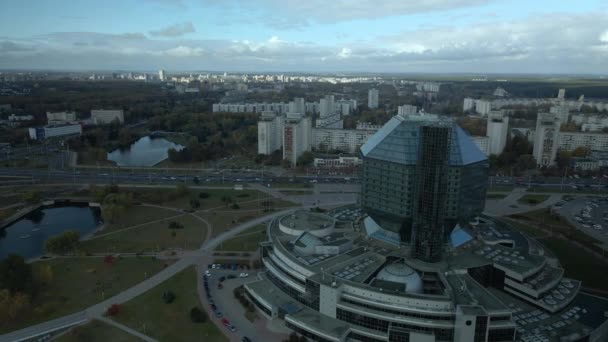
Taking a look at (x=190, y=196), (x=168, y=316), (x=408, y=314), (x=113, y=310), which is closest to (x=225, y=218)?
(x=190, y=196)

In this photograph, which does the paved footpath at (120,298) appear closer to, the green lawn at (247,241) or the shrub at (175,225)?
the green lawn at (247,241)

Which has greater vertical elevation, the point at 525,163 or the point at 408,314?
the point at 525,163

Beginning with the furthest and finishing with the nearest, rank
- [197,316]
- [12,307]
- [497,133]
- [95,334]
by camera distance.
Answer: [497,133] < [197,316] < [12,307] < [95,334]

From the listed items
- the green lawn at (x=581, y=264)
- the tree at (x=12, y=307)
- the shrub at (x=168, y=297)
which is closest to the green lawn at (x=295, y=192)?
the shrub at (x=168, y=297)

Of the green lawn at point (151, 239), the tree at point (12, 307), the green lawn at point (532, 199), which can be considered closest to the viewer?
the tree at point (12, 307)

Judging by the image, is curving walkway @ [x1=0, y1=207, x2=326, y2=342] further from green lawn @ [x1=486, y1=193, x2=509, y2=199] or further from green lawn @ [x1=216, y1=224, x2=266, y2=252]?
green lawn @ [x1=486, y1=193, x2=509, y2=199]

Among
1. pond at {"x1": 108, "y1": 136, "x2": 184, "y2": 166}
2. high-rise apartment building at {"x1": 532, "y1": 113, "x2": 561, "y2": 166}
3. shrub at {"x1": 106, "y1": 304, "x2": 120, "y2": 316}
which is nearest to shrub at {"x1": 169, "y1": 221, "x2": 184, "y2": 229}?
shrub at {"x1": 106, "y1": 304, "x2": 120, "y2": 316}

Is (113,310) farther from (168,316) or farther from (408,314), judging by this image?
(408,314)
